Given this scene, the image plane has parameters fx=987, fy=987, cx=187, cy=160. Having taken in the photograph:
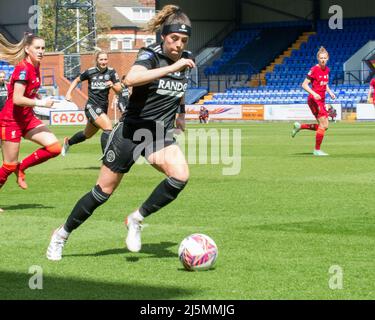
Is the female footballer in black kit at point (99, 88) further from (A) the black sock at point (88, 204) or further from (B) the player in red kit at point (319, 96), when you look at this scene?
(A) the black sock at point (88, 204)

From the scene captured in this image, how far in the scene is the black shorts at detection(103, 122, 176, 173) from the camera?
30.5 ft

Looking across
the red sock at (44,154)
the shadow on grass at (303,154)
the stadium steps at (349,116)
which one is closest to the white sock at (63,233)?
the red sock at (44,154)

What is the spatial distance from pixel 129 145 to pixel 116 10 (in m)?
141

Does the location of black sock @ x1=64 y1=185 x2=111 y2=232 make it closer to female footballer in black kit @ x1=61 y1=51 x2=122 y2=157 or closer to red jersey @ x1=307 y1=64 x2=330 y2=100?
female footballer in black kit @ x1=61 y1=51 x2=122 y2=157

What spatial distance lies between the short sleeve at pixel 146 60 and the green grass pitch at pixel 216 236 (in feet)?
5.99

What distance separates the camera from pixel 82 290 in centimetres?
775

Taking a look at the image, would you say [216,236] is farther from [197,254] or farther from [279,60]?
[279,60]

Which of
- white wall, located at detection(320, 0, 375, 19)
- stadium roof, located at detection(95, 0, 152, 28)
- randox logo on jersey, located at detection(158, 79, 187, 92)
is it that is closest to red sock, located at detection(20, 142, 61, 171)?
randox logo on jersey, located at detection(158, 79, 187, 92)

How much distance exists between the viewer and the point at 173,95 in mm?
9430

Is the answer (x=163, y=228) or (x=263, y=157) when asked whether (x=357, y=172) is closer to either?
(x=263, y=157)
